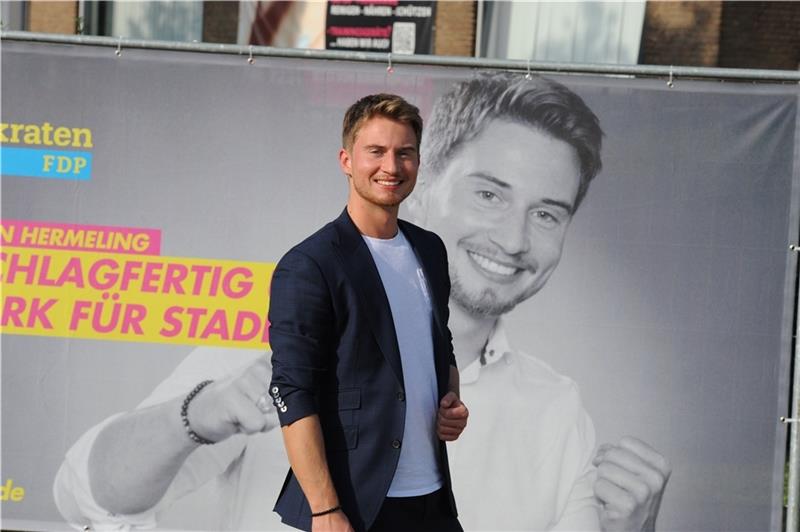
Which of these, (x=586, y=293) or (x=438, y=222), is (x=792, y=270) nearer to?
(x=586, y=293)

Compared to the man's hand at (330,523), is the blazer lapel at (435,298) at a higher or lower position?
higher

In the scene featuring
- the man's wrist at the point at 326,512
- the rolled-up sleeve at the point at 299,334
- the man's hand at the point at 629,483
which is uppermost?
the rolled-up sleeve at the point at 299,334

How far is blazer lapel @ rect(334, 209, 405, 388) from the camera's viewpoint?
280 cm

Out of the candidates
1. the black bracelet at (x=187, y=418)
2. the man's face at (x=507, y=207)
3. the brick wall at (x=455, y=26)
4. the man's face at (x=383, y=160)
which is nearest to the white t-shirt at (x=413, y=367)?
the man's face at (x=383, y=160)

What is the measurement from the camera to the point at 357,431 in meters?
2.77

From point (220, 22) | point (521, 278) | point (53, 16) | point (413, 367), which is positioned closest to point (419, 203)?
point (521, 278)

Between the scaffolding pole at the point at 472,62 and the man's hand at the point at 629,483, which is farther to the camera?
the man's hand at the point at 629,483

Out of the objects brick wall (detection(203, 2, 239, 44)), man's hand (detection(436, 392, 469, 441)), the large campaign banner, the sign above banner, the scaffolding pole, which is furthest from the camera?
brick wall (detection(203, 2, 239, 44))

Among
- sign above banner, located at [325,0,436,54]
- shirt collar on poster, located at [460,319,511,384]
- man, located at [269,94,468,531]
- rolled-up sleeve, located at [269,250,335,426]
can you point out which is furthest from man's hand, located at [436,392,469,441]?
sign above banner, located at [325,0,436,54]

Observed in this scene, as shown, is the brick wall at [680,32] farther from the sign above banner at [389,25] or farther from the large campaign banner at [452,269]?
the large campaign banner at [452,269]

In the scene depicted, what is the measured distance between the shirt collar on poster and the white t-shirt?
2.13 m

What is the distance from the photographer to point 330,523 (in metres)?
2.66

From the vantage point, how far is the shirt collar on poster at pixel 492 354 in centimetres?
509

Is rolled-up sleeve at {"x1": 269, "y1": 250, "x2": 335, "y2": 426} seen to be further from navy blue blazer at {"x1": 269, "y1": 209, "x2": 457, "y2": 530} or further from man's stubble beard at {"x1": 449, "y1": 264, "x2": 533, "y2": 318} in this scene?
man's stubble beard at {"x1": 449, "y1": 264, "x2": 533, "y2": 318}
